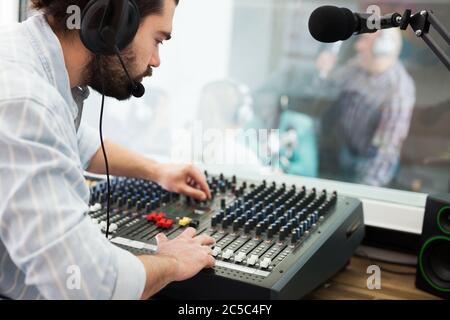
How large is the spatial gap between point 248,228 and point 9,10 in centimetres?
111


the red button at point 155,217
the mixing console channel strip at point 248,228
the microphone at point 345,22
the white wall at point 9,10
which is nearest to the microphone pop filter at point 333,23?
the microphone at point 345,22

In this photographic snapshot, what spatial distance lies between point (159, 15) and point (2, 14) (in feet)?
3.14

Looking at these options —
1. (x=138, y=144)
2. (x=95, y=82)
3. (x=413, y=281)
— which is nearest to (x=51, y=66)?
(x=95, y=82)

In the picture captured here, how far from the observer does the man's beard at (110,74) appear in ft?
2.82

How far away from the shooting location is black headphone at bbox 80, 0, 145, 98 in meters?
0.76

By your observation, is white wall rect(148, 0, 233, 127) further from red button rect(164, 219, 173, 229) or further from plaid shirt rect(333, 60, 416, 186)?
red button rect(164, 219, 173, 229)

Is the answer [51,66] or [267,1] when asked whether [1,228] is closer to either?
[51,66]

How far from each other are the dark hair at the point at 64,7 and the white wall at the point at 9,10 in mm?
819

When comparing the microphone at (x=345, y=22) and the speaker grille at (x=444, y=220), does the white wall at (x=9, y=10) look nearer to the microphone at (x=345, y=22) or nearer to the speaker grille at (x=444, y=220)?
the microphone at (x=345, y=22)

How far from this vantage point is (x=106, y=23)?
770 mm

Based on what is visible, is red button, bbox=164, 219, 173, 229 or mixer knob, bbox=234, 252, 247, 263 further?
red button, bbox=164, 219, 173, 229

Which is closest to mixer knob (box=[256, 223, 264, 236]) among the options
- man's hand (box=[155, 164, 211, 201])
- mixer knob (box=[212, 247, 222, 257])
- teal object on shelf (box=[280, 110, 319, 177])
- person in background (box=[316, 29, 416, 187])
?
mixer knob (box=[212, 247, 222, 257])

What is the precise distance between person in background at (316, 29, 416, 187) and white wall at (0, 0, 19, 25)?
2.00m
